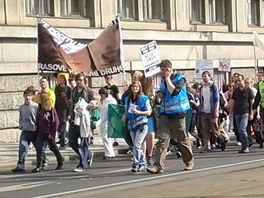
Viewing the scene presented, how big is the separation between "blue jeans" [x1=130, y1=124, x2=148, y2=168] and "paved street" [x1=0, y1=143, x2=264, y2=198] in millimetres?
292

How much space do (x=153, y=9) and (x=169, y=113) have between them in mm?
14452

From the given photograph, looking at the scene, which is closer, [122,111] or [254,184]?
[254,184]

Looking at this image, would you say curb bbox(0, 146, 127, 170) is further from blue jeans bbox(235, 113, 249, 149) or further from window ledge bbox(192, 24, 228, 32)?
window ledge bbox(192, 24, 228, 32)

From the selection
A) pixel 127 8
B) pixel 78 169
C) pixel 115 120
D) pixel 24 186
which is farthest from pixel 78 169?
pixel 127 8

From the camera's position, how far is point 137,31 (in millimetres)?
24906

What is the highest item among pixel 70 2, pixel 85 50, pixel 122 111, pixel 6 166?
pixel 70 2

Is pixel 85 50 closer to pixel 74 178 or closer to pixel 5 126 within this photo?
pixel 5 126

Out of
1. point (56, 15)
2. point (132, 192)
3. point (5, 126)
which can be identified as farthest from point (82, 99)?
point (56, 15)

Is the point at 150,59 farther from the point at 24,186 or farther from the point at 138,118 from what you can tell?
the point at 24,186

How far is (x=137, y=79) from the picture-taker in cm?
1366

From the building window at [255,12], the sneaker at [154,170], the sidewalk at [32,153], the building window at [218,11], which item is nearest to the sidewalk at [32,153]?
the sidewalk at [32,153]

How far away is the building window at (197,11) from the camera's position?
92.7 feet

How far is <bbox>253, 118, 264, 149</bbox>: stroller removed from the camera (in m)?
17.6

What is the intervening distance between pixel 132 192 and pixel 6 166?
5.08 m
